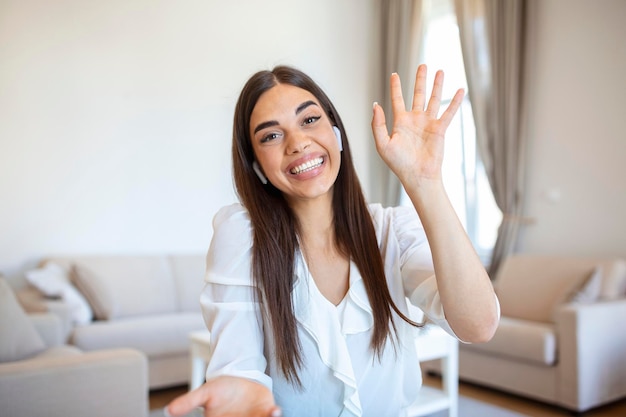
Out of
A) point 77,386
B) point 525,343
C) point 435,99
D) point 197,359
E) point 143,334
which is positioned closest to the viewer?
point 435,99

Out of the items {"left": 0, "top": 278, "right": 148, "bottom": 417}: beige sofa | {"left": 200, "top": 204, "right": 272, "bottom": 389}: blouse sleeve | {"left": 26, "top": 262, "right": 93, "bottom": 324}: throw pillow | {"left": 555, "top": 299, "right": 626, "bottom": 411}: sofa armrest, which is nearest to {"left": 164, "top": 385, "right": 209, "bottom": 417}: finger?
{"left": 200, "top": 204, "right": 272, "bottom": 389}: blouse sleeve

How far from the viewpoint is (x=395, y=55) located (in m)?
6.11

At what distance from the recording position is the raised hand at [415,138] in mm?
1011

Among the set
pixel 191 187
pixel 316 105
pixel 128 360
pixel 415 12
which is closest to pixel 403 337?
pixel 316 105

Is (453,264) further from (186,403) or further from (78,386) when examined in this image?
(78,386)

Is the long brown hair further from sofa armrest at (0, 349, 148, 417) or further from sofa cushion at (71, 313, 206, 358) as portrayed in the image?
sofa cushion at (71, 313, 206, 358)

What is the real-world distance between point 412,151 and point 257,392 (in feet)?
1.46

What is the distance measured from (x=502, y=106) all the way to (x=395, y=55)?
4.91ft

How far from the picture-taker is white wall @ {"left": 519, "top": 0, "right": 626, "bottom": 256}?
4.31 meters

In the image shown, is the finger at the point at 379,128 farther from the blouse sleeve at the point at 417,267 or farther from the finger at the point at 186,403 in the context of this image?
the finger at the point at 186,403

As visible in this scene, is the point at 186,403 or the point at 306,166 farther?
the point at 306,166

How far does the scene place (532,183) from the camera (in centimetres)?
488

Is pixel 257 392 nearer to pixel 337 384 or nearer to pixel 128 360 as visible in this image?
pixel 337 384

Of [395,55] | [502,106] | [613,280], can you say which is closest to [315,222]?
[613,280]
